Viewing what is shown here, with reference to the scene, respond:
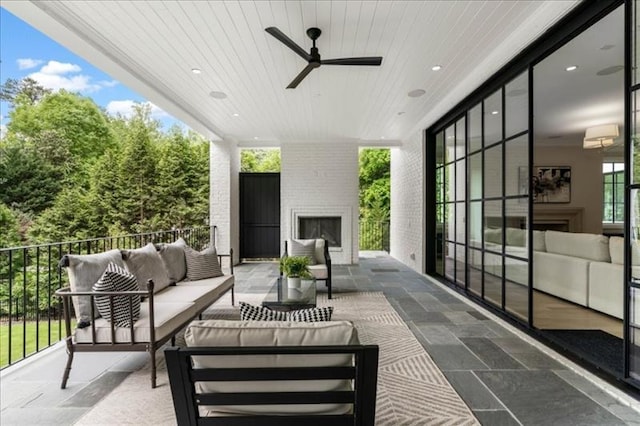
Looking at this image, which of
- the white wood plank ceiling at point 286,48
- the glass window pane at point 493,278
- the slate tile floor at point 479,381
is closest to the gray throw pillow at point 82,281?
the slate tile floor at point 479,381

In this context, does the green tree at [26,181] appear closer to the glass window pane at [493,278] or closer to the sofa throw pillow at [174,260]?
the sofa throw pillow at [174,260]

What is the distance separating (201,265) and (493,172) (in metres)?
3.73

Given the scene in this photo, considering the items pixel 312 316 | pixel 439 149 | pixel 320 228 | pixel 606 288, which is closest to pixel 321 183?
pixel 320 228

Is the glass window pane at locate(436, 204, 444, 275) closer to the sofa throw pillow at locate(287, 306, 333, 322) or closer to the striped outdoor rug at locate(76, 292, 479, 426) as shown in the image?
the striped outdoor rug at locate(76, 292, 479, 426)

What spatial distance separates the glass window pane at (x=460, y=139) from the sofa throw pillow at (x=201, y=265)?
3.83m

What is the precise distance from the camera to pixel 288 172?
759 centimetres

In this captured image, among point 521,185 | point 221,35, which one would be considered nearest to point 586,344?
point 521,185

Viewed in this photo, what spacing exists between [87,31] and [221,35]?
1190mm

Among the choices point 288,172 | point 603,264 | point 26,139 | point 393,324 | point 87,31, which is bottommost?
point 393,324

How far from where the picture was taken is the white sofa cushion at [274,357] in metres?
1.14

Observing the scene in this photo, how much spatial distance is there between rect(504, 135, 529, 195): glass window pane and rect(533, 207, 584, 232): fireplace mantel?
510 centimetres

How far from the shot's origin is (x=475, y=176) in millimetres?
4324

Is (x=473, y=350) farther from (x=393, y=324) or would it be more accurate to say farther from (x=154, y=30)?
(x=154, y=30)

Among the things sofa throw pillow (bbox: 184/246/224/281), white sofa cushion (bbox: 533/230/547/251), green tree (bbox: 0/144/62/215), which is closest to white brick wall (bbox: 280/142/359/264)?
sofa throw pillow (bbox: 184/246/224/281)
